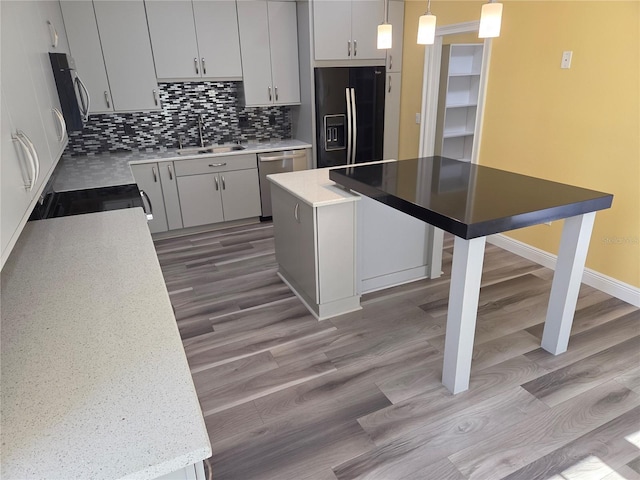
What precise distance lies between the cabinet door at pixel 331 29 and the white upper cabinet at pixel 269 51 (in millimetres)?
328

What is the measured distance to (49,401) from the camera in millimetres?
911

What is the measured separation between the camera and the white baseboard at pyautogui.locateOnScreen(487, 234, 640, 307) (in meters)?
2.86

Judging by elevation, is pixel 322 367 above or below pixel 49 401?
below

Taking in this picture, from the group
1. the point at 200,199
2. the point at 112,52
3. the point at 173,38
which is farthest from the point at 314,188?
the point at 112,52

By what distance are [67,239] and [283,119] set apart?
11.6ft

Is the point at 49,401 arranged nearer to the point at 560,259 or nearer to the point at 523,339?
the point at 560,259

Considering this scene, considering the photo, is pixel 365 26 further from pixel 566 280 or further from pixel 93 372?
pixel 93 372

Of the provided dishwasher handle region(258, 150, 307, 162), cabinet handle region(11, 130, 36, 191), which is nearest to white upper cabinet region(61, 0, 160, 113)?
dishwasher handle region(258, 150, 307, 162)

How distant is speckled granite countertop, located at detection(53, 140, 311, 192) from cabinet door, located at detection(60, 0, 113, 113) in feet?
1.56

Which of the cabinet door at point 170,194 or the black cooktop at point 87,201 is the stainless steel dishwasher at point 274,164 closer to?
the cabinet door at point 170,194

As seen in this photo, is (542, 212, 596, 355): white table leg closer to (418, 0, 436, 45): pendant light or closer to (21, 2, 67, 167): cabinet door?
(418, 0, 436, 45): pendant light

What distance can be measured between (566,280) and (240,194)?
3.16 metres

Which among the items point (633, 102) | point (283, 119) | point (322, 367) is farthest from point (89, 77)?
point (633, 102)

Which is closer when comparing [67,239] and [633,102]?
[67,239]
